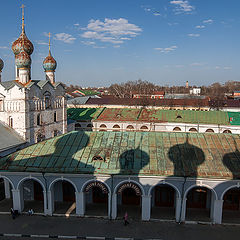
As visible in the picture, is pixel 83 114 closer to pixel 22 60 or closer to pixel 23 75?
pixel 23 75

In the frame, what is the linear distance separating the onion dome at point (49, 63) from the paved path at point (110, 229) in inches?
874

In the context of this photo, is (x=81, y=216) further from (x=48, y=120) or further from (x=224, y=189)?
(x=48, y=120)

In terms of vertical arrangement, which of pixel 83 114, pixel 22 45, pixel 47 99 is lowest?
pixel 83 114

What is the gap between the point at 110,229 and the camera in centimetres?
1930

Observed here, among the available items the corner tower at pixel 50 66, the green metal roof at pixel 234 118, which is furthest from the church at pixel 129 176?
the green metal roof at pixel 234 118

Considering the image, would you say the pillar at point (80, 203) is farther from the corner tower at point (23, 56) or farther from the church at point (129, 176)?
the corner tower at point (23, 56)

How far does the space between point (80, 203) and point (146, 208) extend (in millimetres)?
5239

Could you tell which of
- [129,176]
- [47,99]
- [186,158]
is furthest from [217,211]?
[47,99]

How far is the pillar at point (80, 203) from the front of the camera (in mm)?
20764

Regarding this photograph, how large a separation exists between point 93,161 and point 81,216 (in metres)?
4.48

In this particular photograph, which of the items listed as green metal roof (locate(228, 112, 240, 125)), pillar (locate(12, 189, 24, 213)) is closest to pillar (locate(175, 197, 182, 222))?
pillar (locate(12, 189, 24, 213))

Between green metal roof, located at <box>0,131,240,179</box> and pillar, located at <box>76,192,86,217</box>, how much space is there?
2.04 m

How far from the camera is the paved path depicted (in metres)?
18.6

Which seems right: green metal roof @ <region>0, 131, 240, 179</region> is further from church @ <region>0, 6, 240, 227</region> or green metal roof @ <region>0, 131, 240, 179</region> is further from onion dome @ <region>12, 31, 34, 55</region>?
onion dome @ <region>12, 31, 34, 55</region>
